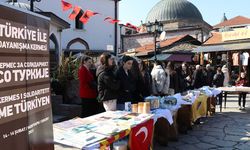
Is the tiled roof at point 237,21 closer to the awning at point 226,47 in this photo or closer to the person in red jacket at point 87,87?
the awning at point 226,47

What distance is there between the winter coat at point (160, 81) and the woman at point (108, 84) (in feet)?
8.75

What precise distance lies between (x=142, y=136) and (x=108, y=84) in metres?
1.20

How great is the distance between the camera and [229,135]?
709 centimetres

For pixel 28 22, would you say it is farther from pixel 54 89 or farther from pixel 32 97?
pixel 54 89

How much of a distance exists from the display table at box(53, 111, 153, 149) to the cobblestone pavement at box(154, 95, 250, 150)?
156cm

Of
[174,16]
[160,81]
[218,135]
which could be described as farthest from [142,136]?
[174,16]

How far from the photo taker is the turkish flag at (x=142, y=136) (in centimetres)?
433

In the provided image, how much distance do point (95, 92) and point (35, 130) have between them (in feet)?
12.8

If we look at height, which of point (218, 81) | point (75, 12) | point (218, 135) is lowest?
point (218, 135)

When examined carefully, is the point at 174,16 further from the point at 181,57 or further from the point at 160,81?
the point at 160,81

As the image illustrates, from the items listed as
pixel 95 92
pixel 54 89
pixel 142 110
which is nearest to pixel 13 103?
pixel 142 110

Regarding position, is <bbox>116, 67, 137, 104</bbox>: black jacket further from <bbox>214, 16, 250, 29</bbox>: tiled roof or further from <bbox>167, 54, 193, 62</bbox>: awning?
<bbox>214, 16, 250, 29</bbox>: tiled roof

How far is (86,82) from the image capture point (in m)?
6.32

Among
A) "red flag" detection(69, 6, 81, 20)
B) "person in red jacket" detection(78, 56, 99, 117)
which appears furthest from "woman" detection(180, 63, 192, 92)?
"person in red jacket" detection(78, 56, 99, 117)
